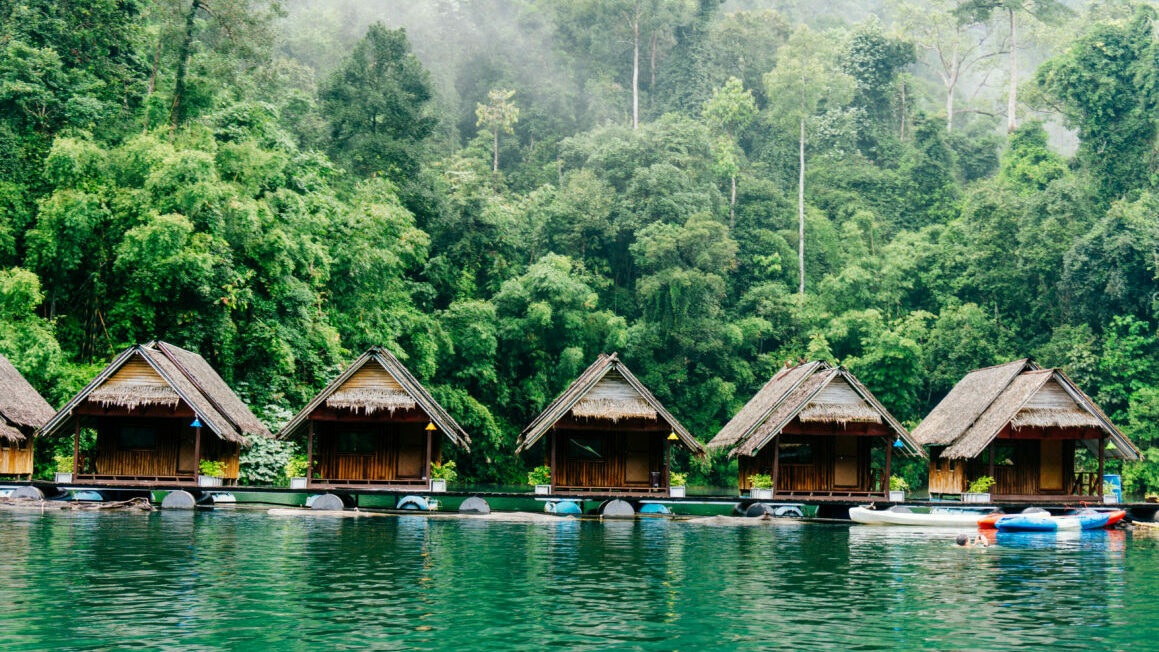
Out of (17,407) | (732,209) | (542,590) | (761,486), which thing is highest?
(732,209)

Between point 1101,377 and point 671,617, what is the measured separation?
157ft

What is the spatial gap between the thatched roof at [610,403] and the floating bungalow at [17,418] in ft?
52.0

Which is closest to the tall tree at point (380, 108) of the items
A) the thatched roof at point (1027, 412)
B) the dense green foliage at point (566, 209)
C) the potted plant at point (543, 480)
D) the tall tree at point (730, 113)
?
the dense green foliage at point (566, 209)

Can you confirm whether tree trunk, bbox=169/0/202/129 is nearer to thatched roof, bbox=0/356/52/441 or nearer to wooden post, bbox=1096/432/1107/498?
thatched roof, bbox=0/356/52/441

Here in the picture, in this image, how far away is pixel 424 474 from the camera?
37031mm

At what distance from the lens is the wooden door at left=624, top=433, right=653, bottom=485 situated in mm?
38906

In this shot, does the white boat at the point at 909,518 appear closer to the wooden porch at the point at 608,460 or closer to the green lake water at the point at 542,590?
the green lake water at the point at 542,590

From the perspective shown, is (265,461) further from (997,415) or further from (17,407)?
(997,415)

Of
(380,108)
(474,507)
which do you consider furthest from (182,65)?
(474,507)

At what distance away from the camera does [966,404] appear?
1635 inches

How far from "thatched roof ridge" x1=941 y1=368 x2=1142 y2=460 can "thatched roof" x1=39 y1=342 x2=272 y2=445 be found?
24078 mm

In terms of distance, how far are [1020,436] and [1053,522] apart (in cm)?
393

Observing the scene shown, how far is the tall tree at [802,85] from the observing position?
80.2 metres

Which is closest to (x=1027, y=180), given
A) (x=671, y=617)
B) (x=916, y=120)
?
(x=916, y=120)
